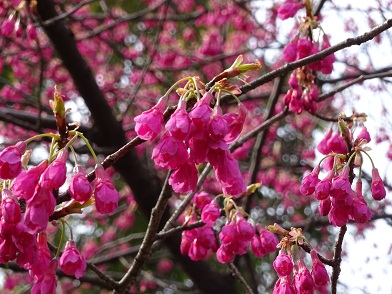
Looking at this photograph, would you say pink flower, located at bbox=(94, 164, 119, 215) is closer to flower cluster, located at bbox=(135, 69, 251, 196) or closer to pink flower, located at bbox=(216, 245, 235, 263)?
flower cluster, located at bbox=(135, 69, 251, 196)

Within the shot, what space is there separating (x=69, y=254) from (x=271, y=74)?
782 millimetres

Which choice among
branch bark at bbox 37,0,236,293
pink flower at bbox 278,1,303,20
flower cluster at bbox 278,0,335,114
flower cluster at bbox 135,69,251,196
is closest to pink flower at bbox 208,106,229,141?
flower cluster at bbox 135,69,251,196

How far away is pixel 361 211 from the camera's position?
1553 millimetres

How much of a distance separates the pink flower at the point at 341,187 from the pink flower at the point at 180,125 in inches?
19.5

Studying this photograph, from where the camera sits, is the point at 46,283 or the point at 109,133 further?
the point at 109,133

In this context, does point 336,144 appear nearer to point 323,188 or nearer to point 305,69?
point 305,69

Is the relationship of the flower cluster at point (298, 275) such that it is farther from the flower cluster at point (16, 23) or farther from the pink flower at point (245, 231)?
the flower cluster at point (16, 23)

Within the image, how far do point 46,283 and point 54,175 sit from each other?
1.16ft

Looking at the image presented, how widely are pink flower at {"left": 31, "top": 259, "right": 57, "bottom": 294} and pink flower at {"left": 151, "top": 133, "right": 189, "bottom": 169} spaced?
1.53 ft

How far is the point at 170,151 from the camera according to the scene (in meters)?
1.35

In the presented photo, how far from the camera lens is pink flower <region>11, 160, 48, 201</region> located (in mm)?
1366

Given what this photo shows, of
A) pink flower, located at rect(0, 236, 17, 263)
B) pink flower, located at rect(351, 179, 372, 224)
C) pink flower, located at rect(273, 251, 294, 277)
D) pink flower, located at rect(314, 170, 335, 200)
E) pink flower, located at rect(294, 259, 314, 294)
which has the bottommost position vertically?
pink flower, located at rect(294, 259, 314, 294)

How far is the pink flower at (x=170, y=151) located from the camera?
136 centimetres

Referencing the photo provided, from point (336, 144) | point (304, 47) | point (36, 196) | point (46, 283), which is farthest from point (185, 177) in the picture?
point (304, 47)
